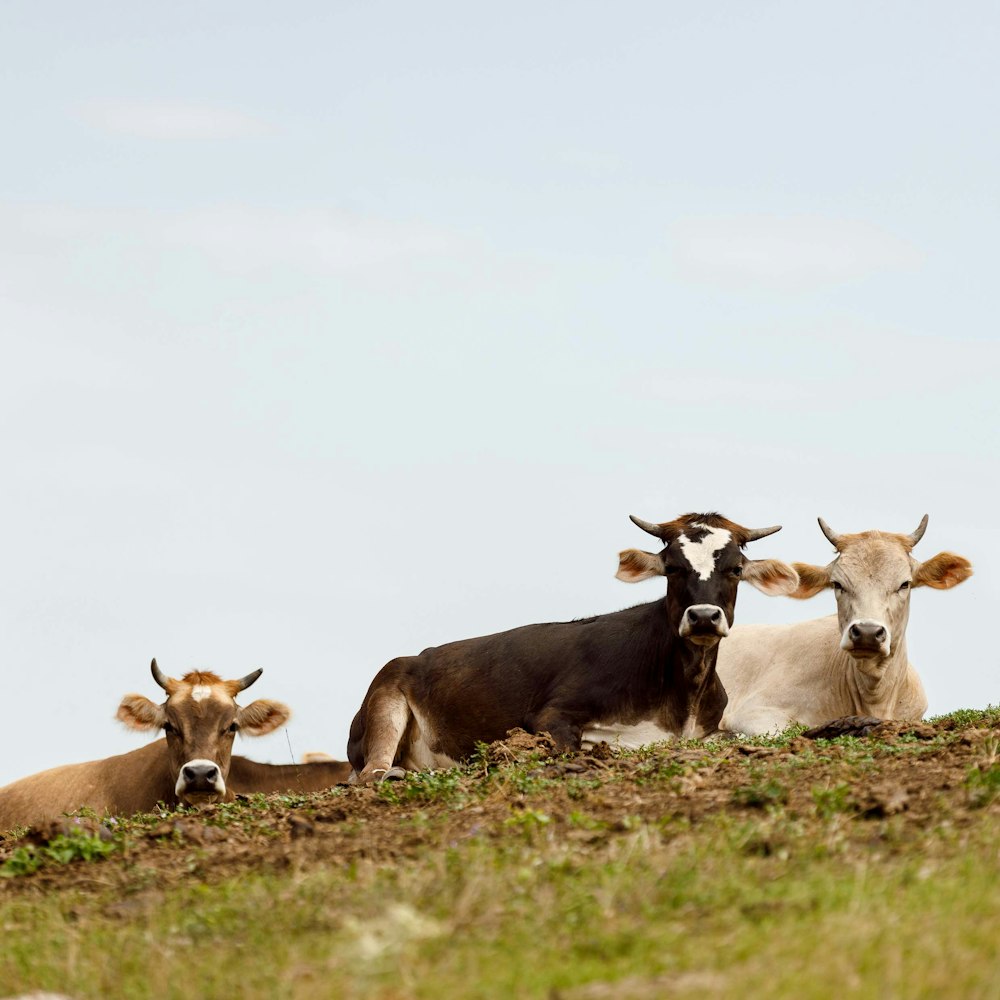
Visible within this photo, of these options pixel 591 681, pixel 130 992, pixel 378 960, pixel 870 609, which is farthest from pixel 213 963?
pixel 870 609

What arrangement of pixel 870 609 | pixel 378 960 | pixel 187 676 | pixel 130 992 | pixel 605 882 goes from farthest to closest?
1. pixel 187 676
2. pixel 870 609
3. pixel 605 882
4. pixel 130 992
5. pixel 378 960

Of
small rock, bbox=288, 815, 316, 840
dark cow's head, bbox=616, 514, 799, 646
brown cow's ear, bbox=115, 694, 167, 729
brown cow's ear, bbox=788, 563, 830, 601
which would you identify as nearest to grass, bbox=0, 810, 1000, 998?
small rock, bbox=288, 815, 316, 840

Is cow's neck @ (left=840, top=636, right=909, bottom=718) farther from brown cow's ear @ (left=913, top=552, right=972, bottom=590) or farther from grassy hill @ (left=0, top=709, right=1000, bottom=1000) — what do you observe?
grassy hill @ (left=0, top=709, right=1000, bottom=1000)

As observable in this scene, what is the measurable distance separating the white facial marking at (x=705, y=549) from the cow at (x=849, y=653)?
1511mm

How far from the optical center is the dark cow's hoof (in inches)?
399

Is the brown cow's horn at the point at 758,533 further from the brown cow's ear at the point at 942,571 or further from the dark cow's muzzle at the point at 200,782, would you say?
the dark cow's muzzle at the point at 200,782

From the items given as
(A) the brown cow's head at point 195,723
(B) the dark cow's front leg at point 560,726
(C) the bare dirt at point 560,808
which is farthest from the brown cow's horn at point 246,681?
(C) the bare dirt at point 560,808

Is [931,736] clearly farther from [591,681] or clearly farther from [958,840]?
[591,681]

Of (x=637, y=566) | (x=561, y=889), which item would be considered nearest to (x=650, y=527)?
(x=637, y=566)

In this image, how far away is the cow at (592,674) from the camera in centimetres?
1316

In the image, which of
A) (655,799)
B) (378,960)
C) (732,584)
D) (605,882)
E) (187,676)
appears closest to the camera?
(378,960)

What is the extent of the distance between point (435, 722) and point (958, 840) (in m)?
8.64

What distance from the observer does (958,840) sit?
6.02 m

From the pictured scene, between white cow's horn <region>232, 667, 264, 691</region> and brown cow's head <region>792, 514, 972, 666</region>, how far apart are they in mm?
5592
